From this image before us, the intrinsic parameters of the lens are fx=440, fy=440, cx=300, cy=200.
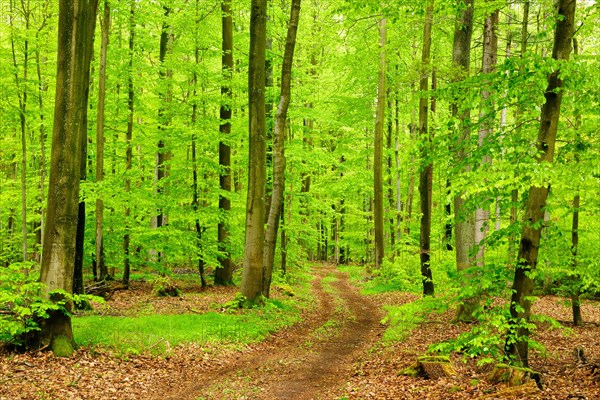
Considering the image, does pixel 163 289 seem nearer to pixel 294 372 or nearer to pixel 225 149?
pixel 225 149

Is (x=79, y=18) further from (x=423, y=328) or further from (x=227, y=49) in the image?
(x=423, y=328)

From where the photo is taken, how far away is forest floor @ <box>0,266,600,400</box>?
21.7 ft

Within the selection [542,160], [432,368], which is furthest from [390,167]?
[542,160]

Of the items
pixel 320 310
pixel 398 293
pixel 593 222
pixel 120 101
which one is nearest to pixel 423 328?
pixel 320 310

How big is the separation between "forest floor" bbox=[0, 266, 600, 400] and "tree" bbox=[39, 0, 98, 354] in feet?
3.37

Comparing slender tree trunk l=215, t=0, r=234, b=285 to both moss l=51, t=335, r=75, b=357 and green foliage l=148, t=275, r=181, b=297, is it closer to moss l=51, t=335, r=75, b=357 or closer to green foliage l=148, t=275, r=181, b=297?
green foliage l=148, t=275, r=181, b=297

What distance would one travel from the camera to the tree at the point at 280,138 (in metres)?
13.5

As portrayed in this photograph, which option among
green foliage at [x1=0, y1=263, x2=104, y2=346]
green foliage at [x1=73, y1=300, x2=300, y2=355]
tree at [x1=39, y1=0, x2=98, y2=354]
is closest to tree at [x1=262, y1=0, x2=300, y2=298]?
green foliage at [x1=73, y1=300, x2=300, y2=355]

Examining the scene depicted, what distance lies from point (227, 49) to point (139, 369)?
12.8 m

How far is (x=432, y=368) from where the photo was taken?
760 centimetres

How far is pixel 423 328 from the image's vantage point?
12.3 metres

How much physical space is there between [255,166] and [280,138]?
132cm

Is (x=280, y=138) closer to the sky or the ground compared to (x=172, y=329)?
closer to the sky

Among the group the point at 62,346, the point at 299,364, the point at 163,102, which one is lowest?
the point at 299,364
